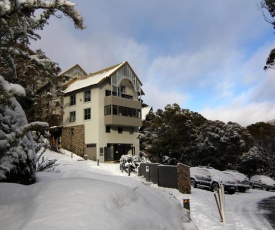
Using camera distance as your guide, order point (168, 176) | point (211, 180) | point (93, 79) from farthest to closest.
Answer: point (93, 79) → point (211, 180) → point (168, 176)

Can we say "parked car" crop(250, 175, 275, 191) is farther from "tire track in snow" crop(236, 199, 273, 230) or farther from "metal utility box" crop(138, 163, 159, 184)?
"tire track in snow" crop(236, 199, 273, 230)

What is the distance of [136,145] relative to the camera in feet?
134

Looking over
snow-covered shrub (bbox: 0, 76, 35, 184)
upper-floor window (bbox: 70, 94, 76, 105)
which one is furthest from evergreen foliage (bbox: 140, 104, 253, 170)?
snow-covered shrub (bbox: 0, 76, 35, 184)

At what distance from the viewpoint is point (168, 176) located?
19.2 meters

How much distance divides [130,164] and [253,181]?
43.1ft

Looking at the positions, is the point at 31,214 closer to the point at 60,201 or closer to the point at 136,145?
the point at 60,201

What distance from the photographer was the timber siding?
38.2 metres

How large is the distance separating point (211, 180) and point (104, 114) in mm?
18854

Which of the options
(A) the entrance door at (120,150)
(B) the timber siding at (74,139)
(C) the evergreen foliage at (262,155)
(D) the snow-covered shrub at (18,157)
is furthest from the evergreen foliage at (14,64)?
(C) the evergreen foliage at (262,155)

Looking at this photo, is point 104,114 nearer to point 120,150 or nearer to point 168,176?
point 120,150

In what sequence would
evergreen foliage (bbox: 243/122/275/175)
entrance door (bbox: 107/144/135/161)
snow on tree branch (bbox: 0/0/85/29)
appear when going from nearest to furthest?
1. snow on tree branch (bbox: 0/0/85/29)
2. evergreen foliage (bbox: 243/122/275/175)
3. entrance door (bbox: 107/144/135/161)

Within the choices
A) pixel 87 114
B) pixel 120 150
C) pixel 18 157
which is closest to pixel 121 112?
pixel 87 114

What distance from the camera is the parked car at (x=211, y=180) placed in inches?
853

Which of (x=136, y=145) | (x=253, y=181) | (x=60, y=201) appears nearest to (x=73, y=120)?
(x=136, y=145)
